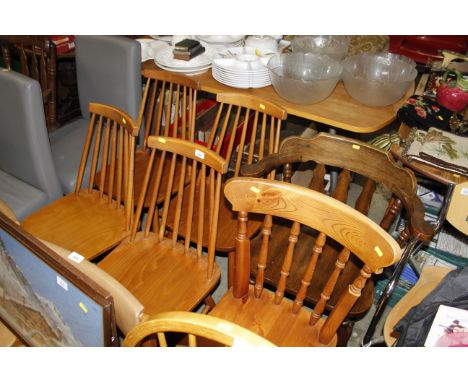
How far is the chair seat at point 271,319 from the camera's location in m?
1.14

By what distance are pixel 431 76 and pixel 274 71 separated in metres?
0.66

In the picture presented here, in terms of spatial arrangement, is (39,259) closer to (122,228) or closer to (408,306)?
(122,228)

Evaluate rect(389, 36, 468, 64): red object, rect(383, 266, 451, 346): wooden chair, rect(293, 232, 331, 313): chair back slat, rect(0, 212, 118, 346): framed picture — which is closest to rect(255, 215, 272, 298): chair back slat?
rect(293, 232, 331, 313): chair back slat

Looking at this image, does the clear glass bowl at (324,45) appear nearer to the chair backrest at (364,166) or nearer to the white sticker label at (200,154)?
the chair backrest at (364,166)

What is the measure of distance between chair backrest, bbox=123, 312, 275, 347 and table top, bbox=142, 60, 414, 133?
109cm

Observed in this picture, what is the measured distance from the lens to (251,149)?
1.60 m

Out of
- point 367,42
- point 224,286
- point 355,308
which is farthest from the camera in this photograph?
point 367,42

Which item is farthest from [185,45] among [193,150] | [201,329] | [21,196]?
[201,329]

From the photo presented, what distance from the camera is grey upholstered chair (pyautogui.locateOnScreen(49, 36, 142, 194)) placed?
184cm

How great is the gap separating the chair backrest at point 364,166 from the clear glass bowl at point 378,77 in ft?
1.40

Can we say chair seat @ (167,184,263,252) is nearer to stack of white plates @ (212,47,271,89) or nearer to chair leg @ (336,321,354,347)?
chair leg @ (336,321,354,347)
